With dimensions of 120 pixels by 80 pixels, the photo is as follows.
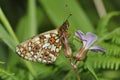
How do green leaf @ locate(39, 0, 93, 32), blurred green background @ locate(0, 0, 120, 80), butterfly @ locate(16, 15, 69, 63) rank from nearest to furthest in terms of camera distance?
butterfly @ locate(16, 15, 69, 63)
blurred green background @ locate(0, 0, 120, 80)
green leaf @ locate(39, 0, 93, 32)

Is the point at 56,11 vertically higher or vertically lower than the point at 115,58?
higher

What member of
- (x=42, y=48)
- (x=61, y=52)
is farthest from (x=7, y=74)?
(x=61, y=52)

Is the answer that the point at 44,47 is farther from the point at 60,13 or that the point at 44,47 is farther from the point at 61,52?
the point at 60,13

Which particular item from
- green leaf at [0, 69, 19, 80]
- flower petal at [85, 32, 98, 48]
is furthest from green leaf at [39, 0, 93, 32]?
flower petal at [85, 32, 98, 48]

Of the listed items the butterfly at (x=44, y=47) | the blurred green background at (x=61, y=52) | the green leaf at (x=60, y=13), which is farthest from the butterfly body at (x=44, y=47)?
the green leaf at (x=60, y=13)

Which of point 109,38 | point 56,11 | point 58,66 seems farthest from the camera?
point 56,11

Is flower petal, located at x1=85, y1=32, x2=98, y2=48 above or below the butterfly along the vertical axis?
below

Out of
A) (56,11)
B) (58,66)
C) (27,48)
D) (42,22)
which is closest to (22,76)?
(58,66)

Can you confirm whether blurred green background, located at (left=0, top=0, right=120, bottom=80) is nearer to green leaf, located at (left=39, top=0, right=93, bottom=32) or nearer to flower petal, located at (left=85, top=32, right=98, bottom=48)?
green leaf, located at (left=39, top=0, right=93, bottom=32)

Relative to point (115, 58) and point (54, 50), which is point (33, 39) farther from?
point (115, 58)
